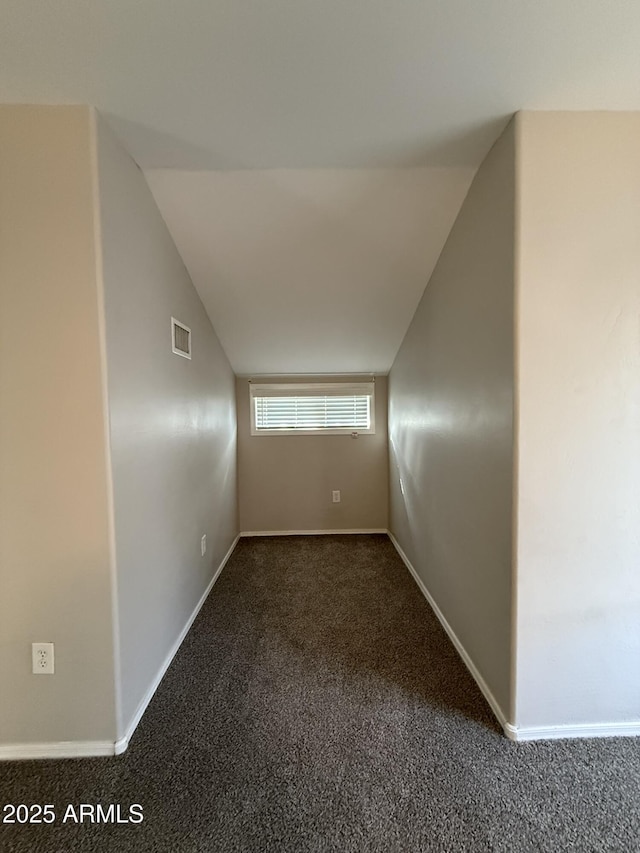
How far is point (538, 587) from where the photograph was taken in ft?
4.67

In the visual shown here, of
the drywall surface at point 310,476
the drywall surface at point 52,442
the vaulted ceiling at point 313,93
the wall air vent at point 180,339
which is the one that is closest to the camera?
the vaulted ceiling at point 313,93

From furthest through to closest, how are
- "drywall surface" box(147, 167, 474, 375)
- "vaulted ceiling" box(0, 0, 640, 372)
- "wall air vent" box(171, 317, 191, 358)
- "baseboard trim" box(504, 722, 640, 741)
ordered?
"wall air vent" box(171, 317, 191, 358)
"drywall surface" box(147, 167, 474, 375)
"baseboard trim" box(504, 722, 640, 741)
"vaulted ceiling" box(0, 0, 640, 372)

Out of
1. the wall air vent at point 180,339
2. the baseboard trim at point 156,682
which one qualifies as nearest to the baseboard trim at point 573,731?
the baseboard trim at point 156,682

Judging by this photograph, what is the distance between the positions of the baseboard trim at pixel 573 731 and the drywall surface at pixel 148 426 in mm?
1420

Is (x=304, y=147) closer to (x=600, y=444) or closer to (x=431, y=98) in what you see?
(x=431, y=98)

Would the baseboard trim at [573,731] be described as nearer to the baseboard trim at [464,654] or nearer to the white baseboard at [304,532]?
the baseboard trim at [464,654]

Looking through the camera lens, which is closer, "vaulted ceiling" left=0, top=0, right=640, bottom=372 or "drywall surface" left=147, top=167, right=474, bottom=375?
"vaulted ceiling" left=0, top=0, right=640, bottom=372

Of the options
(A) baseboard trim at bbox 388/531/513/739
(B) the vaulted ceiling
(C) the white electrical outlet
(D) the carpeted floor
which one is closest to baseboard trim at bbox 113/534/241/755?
(D) the carpeted floor

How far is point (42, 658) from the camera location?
138cm

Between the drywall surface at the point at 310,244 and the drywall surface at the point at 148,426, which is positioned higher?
the drywall surface at the point at 310,244

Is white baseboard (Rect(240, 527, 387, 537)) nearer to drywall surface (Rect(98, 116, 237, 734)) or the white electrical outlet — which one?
drywall surface (Rect(98, 116, 237, 734))

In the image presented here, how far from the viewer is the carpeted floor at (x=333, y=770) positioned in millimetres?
1120

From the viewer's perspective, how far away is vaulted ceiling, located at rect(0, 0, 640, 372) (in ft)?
3.50

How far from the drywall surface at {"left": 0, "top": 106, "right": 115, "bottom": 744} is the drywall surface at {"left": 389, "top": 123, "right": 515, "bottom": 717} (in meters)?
1.42
